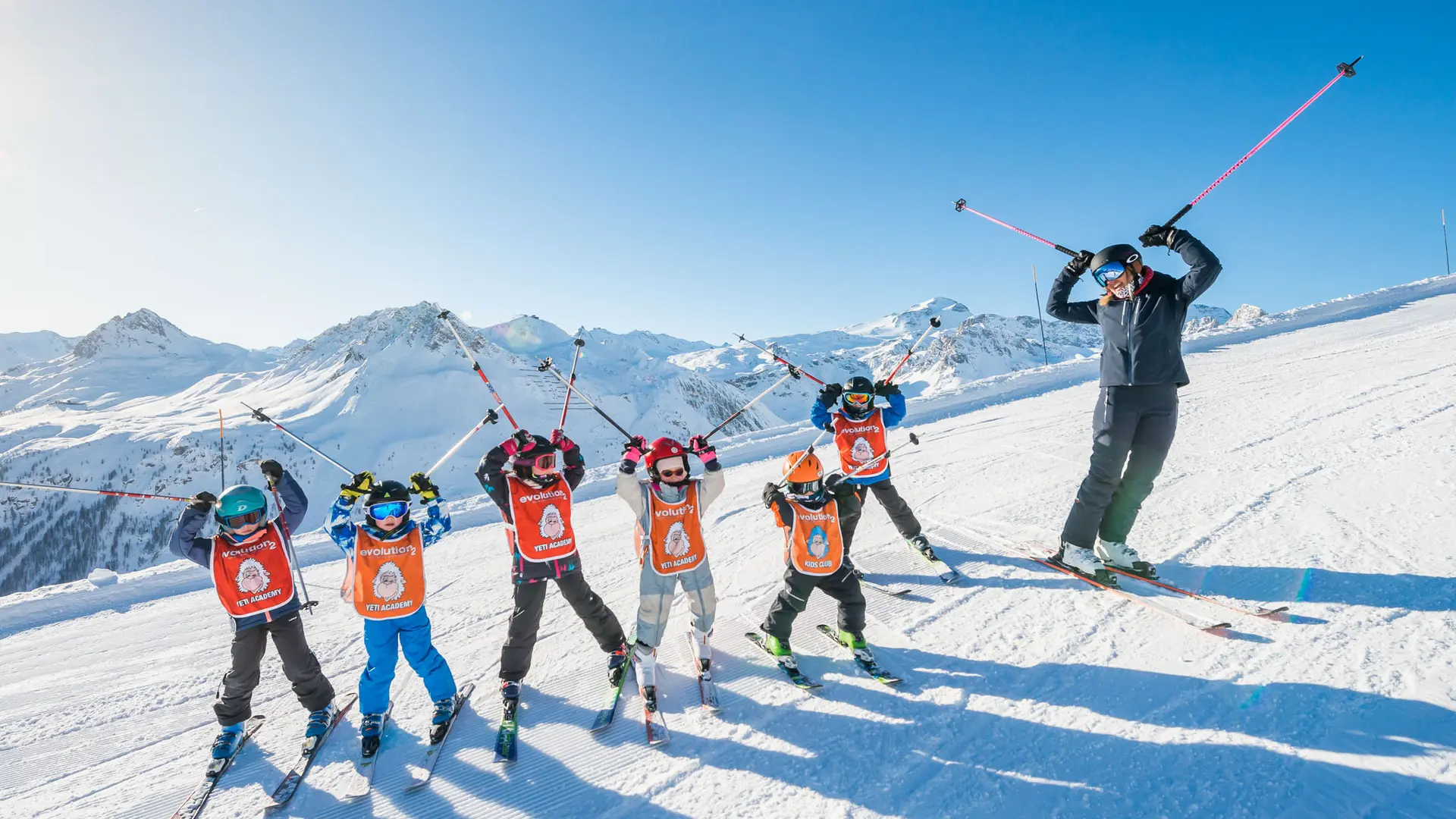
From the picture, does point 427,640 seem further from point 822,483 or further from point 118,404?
point 118,404

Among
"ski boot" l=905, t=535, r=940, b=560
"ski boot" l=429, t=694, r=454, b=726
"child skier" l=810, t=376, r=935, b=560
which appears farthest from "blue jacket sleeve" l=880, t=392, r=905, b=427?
"ski boot" l=429, t=694, r=454, b=726

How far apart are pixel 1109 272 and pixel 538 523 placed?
4.76 m

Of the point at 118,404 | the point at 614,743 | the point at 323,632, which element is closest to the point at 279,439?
the point at 323,632

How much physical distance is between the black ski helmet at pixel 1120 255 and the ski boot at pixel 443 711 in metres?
5.81

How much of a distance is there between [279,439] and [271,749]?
68278mm

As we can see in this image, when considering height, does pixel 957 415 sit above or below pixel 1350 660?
above

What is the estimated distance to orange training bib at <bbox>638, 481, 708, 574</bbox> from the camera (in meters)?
4.14

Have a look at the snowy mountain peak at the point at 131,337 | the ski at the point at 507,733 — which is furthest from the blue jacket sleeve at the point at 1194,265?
the snowy mountain peak at the point at 131,337

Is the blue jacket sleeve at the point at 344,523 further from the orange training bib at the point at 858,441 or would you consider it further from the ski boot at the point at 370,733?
the orange training bib at the point at 858,441

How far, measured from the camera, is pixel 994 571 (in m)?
5.11

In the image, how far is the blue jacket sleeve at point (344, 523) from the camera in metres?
3.88

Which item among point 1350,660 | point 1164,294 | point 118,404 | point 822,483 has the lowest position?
point 1350,660

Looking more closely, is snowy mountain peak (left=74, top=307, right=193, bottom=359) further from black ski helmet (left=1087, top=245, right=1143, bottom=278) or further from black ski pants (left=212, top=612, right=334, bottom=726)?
black ski helmet (left=1087, top=245, right=1143, bottom=278)

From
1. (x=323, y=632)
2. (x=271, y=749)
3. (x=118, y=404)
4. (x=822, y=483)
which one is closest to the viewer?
(x=271, y=749)
